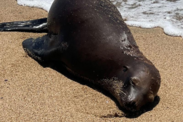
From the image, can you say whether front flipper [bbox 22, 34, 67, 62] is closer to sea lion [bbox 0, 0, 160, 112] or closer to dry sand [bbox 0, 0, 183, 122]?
sea lion [bbox 0, 0, 160, 112]

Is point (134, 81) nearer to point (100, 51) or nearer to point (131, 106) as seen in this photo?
point (131, 106)

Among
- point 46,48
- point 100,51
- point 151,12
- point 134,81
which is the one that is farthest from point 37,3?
point 134,81

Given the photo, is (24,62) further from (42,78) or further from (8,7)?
(8,7)

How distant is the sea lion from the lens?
3.26 m

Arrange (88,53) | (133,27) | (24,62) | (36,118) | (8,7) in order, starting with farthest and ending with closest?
(8,7) → (133,27) → (24,62) → (88,53) → (36,118)

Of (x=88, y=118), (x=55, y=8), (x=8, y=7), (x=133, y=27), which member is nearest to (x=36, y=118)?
(x=88, y=118)

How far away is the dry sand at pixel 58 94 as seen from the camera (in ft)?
10.6

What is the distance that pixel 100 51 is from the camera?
142 inches

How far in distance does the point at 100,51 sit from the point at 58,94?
2.50 ft

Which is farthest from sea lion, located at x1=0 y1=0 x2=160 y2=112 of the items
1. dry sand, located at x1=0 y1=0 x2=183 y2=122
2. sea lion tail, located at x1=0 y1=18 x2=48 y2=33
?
sea lion tail, located at x1=0 y1=18 x2=48 y2=33

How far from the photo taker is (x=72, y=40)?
151 inches

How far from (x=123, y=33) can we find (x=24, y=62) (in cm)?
160

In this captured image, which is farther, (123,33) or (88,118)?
(123,33)

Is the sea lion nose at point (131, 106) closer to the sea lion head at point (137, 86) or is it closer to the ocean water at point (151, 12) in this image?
the sea lion head at point (137, 86)
